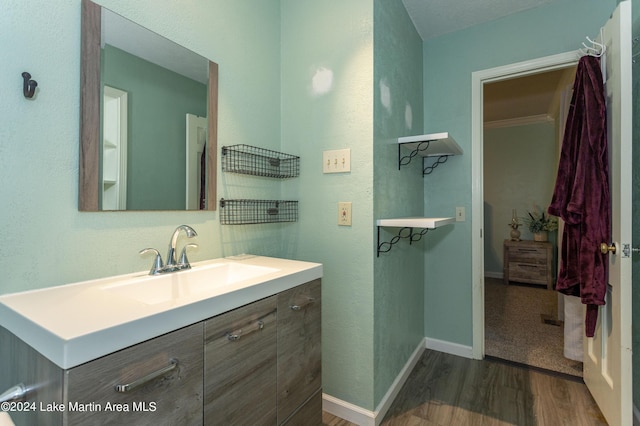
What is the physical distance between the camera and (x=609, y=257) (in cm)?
147

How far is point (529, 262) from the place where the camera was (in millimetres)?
4195

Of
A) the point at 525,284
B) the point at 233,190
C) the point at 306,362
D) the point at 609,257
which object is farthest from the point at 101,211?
the point at 525,284

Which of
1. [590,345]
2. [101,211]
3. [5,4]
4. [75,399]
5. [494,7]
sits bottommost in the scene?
[590,345]

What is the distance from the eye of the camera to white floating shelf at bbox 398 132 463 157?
66.4 inches

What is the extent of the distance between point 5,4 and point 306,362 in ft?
4.99

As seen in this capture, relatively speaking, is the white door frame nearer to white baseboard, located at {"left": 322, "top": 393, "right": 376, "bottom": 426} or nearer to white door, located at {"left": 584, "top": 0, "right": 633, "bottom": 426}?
white door, located at {"left": 584, "top": 0, "right": 633, "bottom": 426}

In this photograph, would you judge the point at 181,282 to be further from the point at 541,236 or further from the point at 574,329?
the point at 541,236

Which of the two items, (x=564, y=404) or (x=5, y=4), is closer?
(x=5, y=4)

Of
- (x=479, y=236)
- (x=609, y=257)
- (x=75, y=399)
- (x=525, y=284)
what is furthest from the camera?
(x=525, y=284)

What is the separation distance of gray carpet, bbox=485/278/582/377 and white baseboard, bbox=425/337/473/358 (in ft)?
0.59

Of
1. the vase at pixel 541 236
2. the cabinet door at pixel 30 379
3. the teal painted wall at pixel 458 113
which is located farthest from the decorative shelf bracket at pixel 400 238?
the vase at pixel 541 236

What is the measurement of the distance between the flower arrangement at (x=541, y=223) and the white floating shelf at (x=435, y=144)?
3.00 meters

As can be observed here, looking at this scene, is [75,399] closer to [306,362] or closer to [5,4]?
[306,362]

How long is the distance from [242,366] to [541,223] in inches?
188
